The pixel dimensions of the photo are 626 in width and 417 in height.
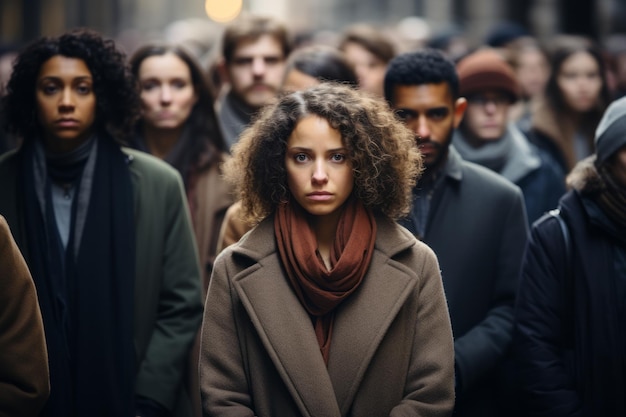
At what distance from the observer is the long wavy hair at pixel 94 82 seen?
575 cm

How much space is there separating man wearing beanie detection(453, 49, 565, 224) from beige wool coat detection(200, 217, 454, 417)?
8.87 feet

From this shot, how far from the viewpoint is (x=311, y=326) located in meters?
4.58

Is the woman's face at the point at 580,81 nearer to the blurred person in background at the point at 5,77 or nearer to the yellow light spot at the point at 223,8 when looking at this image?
the blurred person in background at the point at 5,77

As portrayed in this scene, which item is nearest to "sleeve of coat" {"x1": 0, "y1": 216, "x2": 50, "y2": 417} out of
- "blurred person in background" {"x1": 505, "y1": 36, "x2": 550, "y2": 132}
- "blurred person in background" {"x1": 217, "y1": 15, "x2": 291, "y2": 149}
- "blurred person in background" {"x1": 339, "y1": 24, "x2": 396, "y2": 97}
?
"blurred person in background" {"x1": 217, "y1": 15, "x2": 291, "y2": 149}

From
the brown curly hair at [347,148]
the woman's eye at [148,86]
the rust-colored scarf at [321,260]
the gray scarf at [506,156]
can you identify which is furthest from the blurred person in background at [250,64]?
the rust-colored scarf at [321,260]

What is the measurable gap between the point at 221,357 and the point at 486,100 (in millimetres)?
3575

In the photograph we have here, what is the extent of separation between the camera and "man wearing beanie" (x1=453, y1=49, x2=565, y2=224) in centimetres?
727

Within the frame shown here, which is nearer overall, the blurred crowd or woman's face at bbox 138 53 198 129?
the blurred crowd

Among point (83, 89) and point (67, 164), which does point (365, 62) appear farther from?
point (67, 164)

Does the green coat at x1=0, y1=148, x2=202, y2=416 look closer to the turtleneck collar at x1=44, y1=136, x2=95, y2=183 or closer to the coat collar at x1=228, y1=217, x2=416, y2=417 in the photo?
the turtleneck collar at x1=44, y1=136, x2=95, y2=183

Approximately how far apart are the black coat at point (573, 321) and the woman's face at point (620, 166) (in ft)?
0.57

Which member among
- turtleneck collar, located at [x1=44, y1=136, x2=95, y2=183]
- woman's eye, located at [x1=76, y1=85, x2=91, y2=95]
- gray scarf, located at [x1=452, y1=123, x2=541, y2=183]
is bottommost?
gray scarf, located at [x1=452, y1=123, x2=541, y2=183]

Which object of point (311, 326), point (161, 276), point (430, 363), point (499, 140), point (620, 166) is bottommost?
point (161, 276)

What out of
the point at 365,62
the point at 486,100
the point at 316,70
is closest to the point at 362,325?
the point at 316,70
